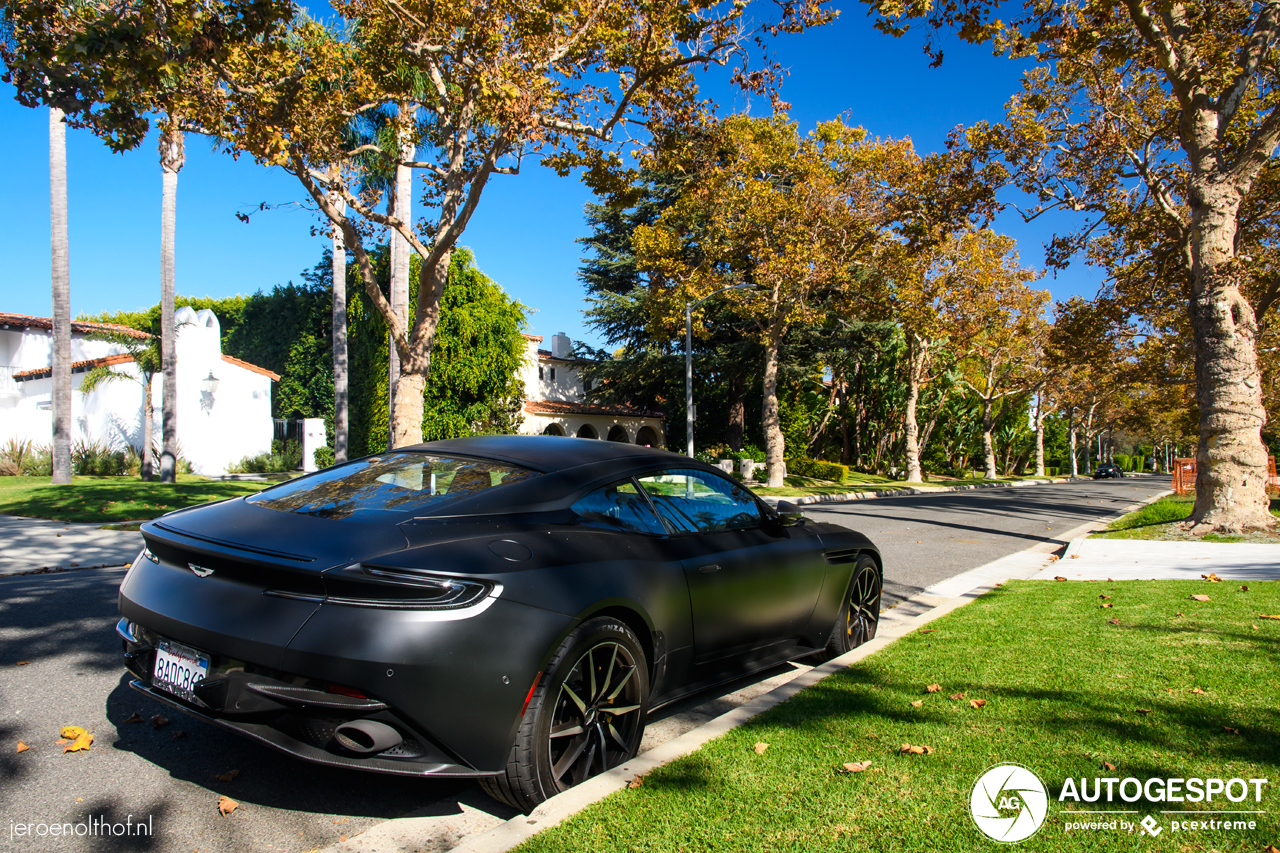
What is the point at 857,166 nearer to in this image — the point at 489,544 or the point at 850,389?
the point at 850,389

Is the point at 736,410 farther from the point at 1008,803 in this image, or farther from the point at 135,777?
the point at 135,777

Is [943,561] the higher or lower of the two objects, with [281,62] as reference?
lower

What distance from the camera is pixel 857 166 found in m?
26.2

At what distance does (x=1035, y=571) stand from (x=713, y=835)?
8.42m

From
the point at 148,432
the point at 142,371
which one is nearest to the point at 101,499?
the point at 148,432

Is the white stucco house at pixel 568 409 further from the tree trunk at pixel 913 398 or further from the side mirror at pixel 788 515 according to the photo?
the side mirror at pixel 788 515

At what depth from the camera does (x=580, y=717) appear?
308 centimetres

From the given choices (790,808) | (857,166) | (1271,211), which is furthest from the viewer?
(857,166)

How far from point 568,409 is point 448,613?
116ft

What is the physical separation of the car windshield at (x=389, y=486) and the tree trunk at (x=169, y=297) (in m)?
20.5

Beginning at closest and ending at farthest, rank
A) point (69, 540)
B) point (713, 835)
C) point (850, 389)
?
point (713, 835)
point (69, 540)
point (850, 389)

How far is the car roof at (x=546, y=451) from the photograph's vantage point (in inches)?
146

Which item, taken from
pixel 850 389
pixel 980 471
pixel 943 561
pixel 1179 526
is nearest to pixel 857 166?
pixel 1179 526

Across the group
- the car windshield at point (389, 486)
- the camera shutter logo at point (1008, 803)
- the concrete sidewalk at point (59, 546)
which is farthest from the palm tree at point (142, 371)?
the camera shutter logo at point (1008, 803)
